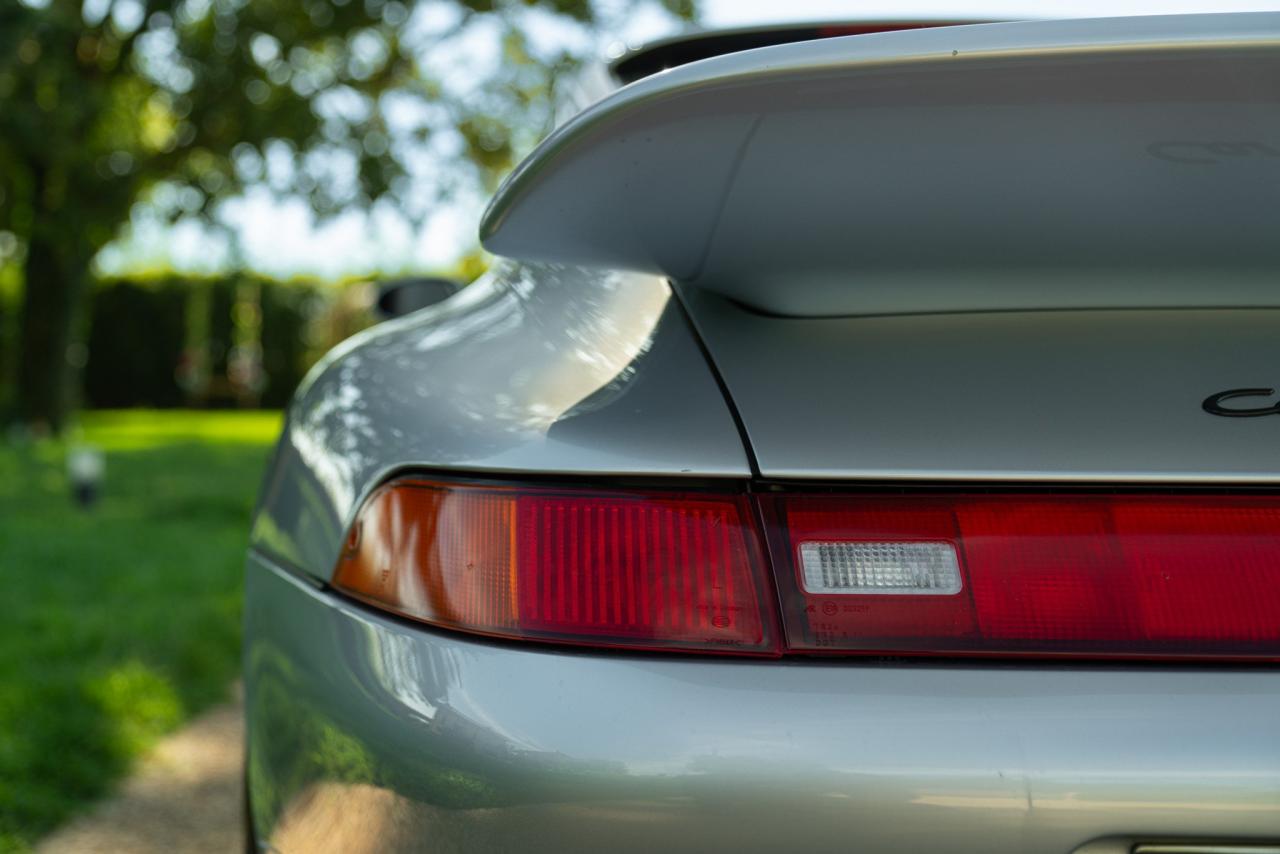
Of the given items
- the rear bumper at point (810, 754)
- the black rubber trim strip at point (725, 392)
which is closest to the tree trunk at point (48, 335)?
the black rubber trim strip at point (725, 392)

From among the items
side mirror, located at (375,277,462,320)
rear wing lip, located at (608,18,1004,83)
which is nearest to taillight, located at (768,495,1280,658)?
rear wing lip, located at (608,18,1004,83)

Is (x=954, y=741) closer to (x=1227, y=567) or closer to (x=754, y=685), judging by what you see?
(x=754, y=685)

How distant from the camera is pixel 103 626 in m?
4.38

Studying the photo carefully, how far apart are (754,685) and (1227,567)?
1.50ft

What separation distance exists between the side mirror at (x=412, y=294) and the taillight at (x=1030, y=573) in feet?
6.18

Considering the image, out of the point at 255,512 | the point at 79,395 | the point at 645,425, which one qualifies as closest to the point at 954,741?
the point at 645,425

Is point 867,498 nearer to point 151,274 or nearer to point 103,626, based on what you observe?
point 103,626

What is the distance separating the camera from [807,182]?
1.09 meters

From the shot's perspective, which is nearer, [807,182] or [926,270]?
[807,182]

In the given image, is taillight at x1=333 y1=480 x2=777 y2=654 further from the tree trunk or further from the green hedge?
the green hedge

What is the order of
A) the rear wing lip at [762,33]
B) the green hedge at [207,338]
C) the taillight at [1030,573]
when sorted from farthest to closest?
the green hedge at [207,338] < the rear wing lip at [762,33] < the taillight at [1030,573]

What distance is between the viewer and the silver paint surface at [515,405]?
3.80ft

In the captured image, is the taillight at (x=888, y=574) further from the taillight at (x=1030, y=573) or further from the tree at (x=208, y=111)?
the tree at (x=208, y=111)

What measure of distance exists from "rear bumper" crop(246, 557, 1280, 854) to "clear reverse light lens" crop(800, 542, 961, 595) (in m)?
0.08
